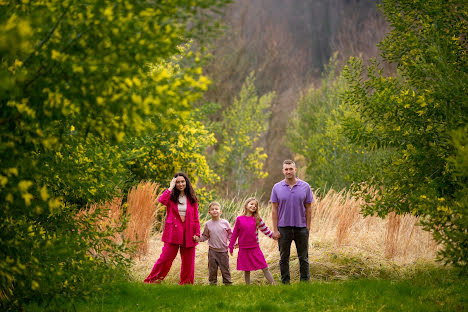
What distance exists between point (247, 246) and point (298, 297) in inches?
45.6

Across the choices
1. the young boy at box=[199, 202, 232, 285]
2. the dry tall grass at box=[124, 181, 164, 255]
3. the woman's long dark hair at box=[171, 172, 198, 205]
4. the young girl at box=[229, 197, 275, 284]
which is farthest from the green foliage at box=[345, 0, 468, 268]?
the dry tall grass at box=[124, 181, 164, 255]

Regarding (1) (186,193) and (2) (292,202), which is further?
(1) (186,193)

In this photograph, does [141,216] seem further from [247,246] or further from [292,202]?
[292,202]

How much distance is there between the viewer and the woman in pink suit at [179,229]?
6.30 m

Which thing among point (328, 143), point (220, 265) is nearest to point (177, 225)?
point (220, 265)

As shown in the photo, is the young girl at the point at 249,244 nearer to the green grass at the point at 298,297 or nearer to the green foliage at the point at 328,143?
the green grass at the point at 298,297

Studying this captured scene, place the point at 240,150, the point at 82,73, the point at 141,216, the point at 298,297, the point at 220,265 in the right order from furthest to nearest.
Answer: the point at 240,150, the point at 141,216, the point at 220,265, the point at 298,297, the point at 82,73

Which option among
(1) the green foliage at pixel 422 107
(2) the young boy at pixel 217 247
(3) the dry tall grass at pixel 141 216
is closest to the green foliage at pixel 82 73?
(1) the green foliage at pixel 422 107

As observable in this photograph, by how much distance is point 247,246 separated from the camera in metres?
6.14

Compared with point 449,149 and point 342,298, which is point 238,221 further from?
point 449,149

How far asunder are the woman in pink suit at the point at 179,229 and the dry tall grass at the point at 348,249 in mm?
899

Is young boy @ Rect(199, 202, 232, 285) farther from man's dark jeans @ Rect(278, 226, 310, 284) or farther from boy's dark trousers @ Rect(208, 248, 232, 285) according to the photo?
man's dark jeans @ Rect(278, 226, 310, 284)

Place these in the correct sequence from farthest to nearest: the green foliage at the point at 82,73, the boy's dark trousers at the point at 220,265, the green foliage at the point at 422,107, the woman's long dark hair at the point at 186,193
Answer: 1. the woman's long dark hair at the point at 186,193
2. the boy's dark trousers at the point at 220,265
3. the green foliage at the point at 422,107
4. the green foliage at the point at 82,73

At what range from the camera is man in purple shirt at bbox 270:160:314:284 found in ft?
19.5
